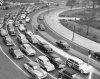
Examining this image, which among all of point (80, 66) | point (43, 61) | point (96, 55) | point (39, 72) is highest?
point (43, 61)

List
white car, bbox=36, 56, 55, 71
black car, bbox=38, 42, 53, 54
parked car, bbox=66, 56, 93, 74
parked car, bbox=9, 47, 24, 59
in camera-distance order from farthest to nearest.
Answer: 1. black car, bbox=38, 42, 53, 54
2. parked car, bbox=9, 47, 24, 59
3. parked car, bbox=66, 56, 93, 74
4. white car, bbox=36, 56, 55, 71

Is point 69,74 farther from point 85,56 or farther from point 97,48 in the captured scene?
point 97,48

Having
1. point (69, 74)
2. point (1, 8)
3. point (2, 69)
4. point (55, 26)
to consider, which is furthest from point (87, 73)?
point (1, 8)

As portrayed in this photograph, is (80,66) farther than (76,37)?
No

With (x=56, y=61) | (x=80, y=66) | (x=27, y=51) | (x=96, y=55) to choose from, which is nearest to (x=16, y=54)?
(x=27, y=51)

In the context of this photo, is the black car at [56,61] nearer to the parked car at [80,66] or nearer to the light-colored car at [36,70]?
the parked car at [80,66]

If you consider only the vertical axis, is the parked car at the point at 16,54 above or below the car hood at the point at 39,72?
above

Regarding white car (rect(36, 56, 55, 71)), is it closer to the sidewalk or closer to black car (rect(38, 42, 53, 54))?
black car (rect(38, 42, 53, 54))

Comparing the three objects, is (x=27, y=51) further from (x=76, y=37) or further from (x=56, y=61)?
(x=76, y=37)

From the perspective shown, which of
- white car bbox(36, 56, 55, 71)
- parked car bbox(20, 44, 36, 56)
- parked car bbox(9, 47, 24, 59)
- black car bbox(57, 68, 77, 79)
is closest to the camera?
black car bbox(57, 68, 77, 79)

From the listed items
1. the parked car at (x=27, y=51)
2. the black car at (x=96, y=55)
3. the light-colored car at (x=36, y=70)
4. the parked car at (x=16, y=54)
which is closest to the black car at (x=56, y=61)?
the light-colored car at (x=36, y=70)

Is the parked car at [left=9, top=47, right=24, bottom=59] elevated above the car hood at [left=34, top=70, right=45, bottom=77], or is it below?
above

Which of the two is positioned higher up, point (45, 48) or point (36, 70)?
point (45, 48)

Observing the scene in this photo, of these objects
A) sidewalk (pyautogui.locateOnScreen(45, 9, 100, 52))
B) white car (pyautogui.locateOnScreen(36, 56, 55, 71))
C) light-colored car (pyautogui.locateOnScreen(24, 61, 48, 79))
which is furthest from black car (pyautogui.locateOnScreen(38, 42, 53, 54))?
sidewalk (pyautogui.locateOnScreen(45, 9, 100, 52))
